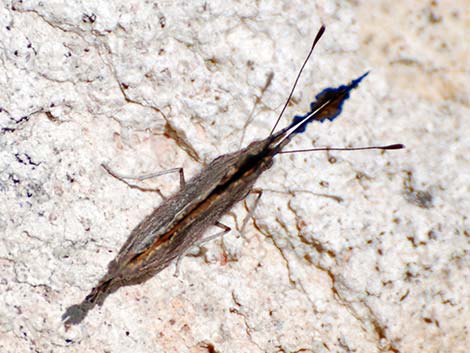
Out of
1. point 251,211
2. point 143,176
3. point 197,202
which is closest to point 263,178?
point 251,211

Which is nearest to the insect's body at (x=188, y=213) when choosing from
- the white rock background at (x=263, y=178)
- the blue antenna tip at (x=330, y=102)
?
the white rock background at (x=263, y=178)

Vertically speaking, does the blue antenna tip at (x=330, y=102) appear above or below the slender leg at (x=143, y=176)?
above

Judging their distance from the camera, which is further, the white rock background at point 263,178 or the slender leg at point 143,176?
the slender leg at point 143,176

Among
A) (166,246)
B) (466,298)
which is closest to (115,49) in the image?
(166,246)

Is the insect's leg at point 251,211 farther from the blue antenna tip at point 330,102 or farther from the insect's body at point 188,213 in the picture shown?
the blue antenna tip at point 330,102

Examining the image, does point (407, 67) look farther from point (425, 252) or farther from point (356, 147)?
point (425, 252)
